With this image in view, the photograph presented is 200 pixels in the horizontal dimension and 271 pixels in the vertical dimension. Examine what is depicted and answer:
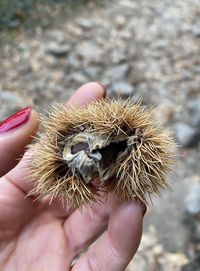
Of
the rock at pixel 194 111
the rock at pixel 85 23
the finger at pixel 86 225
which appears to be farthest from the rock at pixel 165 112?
the finger at pixel 86 225

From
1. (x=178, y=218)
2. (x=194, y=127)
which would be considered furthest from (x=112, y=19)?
(x=178, y=218)

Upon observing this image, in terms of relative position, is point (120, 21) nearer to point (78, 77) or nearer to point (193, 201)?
point (78, 77)

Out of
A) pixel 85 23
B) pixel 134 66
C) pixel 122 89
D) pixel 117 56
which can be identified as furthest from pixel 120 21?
pixel 122 89

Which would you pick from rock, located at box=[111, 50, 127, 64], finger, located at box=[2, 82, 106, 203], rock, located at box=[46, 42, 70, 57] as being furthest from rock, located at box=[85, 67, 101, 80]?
finger, located at box=[2, 82, 106, 203]

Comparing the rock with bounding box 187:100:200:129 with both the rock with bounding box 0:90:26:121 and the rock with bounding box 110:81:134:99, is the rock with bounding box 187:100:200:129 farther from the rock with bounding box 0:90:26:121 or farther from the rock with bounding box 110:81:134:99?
the rock with bounding box 0:90:26:121

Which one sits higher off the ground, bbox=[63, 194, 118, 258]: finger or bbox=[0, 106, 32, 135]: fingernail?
bbox=[0, 106, 32, 135]: fingernail

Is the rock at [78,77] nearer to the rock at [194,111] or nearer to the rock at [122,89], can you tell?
the rock at [122,89]
